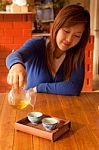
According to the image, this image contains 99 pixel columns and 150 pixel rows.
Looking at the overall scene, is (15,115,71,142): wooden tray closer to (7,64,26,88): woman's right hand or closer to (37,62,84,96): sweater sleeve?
(7,64,26,88): woman's right hand

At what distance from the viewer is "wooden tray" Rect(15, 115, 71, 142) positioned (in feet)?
3.64

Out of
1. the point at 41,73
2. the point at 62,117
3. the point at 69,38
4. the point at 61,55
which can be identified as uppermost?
the point at 69,38

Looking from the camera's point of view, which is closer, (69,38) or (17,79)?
(17,79)

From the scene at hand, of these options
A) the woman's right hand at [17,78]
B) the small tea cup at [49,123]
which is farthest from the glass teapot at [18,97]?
the small tea cup at [49,123]

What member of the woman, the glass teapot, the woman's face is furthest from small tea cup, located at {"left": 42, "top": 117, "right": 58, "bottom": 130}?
the woman's face

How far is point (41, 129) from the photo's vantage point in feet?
3.76

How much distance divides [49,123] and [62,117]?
7.5 inches

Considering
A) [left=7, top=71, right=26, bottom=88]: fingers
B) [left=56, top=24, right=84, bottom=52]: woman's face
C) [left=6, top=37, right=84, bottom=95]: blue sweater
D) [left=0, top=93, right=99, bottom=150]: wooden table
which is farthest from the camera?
[left=6, top=37, right=84, bottom=95]: blue sweater

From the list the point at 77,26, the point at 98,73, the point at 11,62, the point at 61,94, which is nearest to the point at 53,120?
the point at 11,62

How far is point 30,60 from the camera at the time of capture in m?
1.87

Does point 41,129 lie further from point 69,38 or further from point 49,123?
point 69,38

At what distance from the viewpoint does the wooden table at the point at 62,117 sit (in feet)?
3.51

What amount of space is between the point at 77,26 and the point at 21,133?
2.42ft

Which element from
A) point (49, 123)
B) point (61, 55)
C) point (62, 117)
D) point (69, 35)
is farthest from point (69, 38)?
point (49, 123)
